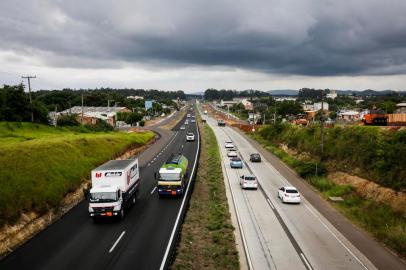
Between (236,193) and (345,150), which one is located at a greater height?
(345,150)

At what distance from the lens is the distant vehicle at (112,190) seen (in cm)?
2723

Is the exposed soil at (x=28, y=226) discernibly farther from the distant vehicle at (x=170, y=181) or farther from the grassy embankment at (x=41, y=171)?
the distant vehicle at (x=170, y=181)

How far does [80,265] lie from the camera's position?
66.4 ft

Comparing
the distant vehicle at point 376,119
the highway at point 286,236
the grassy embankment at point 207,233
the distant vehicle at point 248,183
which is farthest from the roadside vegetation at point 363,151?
the grassy embankment at point 207,233

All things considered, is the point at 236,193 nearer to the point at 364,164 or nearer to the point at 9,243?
the point at 364,164

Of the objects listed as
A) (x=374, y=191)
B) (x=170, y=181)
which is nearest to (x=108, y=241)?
(x=170, y=181)

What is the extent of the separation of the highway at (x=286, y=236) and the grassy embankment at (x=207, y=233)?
0.98m

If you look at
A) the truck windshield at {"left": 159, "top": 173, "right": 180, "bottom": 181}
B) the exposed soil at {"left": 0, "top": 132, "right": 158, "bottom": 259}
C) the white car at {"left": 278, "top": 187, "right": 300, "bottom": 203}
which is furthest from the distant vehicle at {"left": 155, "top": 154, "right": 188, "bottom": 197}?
the white car at {"left": 278, "top": 187, "right": 300, "bottom": 203}

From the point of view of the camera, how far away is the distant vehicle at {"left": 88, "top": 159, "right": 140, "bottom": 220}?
27234 mm

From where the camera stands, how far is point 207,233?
25938 millimetres

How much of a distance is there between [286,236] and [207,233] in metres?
5.22

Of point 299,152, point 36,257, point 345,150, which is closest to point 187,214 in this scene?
point 36,257

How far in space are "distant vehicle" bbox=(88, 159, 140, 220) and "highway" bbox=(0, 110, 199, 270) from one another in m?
0.95

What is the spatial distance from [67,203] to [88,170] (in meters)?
10.7
